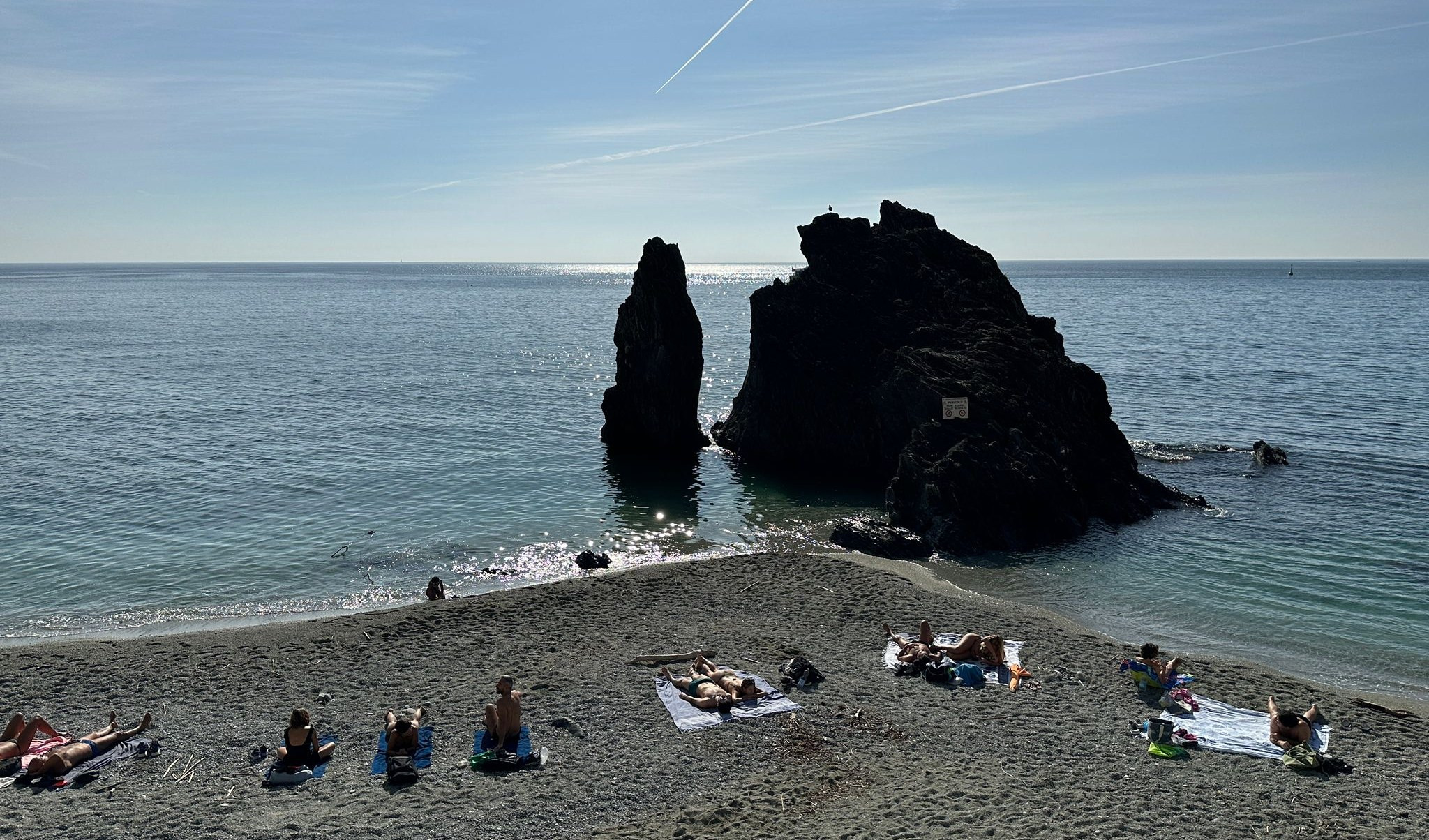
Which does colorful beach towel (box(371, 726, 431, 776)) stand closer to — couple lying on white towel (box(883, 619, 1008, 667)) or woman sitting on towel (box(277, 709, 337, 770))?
woman sitting on towel (box(277, 709, 337, 770))

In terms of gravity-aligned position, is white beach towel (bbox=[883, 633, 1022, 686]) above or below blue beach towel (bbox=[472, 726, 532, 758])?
below

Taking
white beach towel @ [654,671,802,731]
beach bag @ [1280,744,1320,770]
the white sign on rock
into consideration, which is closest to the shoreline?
beach bag @ [1280,744,1320,770]

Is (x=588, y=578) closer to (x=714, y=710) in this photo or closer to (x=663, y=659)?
(x=663, y=659)

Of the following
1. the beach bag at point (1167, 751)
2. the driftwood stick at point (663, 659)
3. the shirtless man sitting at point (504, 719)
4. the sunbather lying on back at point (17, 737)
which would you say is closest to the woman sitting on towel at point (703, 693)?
the driftwood stick at point (663, 659)

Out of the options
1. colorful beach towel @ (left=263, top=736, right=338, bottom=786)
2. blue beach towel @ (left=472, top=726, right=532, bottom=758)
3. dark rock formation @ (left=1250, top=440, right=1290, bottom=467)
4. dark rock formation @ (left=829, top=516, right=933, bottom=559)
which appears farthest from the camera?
dark rock formation @ (left=1250, top=440, right=1290, bottom=467)

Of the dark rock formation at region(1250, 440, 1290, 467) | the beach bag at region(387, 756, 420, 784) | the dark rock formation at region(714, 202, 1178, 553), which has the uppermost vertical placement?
the dark rock formation at region(714, 202, 1178, 553)

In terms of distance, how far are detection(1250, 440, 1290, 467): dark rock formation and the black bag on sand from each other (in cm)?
3227

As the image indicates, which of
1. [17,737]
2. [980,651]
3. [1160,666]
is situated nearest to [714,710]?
[980,651]

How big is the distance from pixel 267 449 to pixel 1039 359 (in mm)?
37907

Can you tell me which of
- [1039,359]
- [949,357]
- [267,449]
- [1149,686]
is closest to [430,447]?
[267,449]

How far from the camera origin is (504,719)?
16.1m

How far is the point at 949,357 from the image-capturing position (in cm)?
3638

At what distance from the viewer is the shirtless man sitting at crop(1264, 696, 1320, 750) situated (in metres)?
16.0

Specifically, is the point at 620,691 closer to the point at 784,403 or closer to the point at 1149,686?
the point at 1149,686
